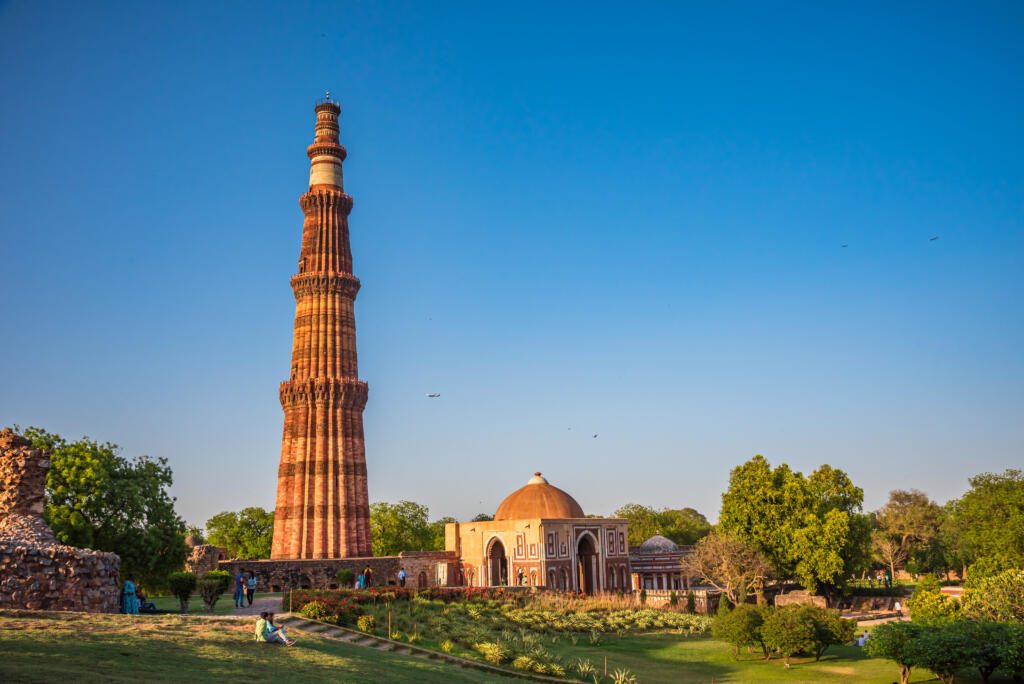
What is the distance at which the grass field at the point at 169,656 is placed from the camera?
43.5ft

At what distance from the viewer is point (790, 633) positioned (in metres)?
29.7

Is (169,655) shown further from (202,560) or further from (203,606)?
(202,560)

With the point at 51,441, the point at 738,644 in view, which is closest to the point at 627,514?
the point at 738,644

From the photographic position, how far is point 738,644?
31.3 m

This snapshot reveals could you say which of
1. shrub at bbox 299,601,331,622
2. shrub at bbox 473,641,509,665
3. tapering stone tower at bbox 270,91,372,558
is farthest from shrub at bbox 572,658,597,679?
tapering stone tower at bbox 270,91,372,558

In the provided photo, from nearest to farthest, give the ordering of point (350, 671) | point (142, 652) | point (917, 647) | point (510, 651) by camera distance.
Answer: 1. point (142, 652)
2. point (350, 671)
3. point (917, 647)
4. point (510, 651)

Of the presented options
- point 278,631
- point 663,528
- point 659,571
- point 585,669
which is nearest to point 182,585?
point 278,631

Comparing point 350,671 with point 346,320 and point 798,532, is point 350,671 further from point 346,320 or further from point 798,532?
point 798,532

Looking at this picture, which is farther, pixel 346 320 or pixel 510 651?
pixel 346 320

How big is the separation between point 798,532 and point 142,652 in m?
40.4

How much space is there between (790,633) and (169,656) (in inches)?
870

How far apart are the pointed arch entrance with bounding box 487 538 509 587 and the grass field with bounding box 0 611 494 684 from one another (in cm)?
2944

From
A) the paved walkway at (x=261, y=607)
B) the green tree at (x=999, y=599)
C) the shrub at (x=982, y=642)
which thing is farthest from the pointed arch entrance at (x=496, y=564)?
the shrub at (x=982, y=642)

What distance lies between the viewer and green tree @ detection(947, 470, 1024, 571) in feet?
135
